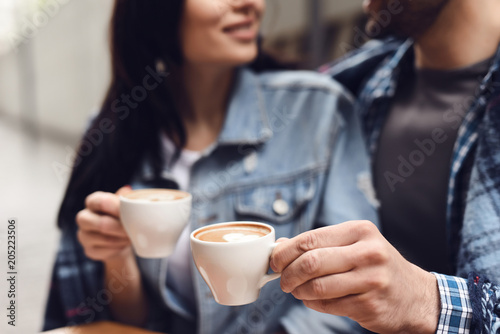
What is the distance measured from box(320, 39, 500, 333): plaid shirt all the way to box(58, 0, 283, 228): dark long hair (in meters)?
0.34

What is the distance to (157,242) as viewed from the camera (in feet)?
1.78

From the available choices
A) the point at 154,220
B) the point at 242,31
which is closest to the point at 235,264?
the point at 154,220

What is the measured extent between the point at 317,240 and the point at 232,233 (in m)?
0.08

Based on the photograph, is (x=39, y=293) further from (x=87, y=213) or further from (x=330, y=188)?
(x=330, y=188)

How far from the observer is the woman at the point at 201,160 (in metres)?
0.71

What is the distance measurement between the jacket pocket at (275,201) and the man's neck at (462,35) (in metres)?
0.29

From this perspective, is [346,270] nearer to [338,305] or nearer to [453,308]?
[338,305]

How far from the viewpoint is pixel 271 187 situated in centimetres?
76

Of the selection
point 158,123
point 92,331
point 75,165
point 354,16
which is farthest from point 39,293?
point 354,16

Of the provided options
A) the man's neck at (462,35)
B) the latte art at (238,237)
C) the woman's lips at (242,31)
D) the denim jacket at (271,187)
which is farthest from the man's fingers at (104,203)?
the man's neck at (462,35)

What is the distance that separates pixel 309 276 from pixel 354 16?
1523 millimetres

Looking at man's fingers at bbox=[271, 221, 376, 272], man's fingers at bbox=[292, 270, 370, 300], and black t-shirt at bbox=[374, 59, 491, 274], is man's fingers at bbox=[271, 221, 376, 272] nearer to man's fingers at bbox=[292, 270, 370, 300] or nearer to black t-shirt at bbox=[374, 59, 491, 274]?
man's fingers at bbox=[292, 270, 370, 300]

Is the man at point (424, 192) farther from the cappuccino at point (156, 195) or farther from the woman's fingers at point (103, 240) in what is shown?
the woman's fingers at point (103, 240)

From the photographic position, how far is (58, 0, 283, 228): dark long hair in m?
0.76
